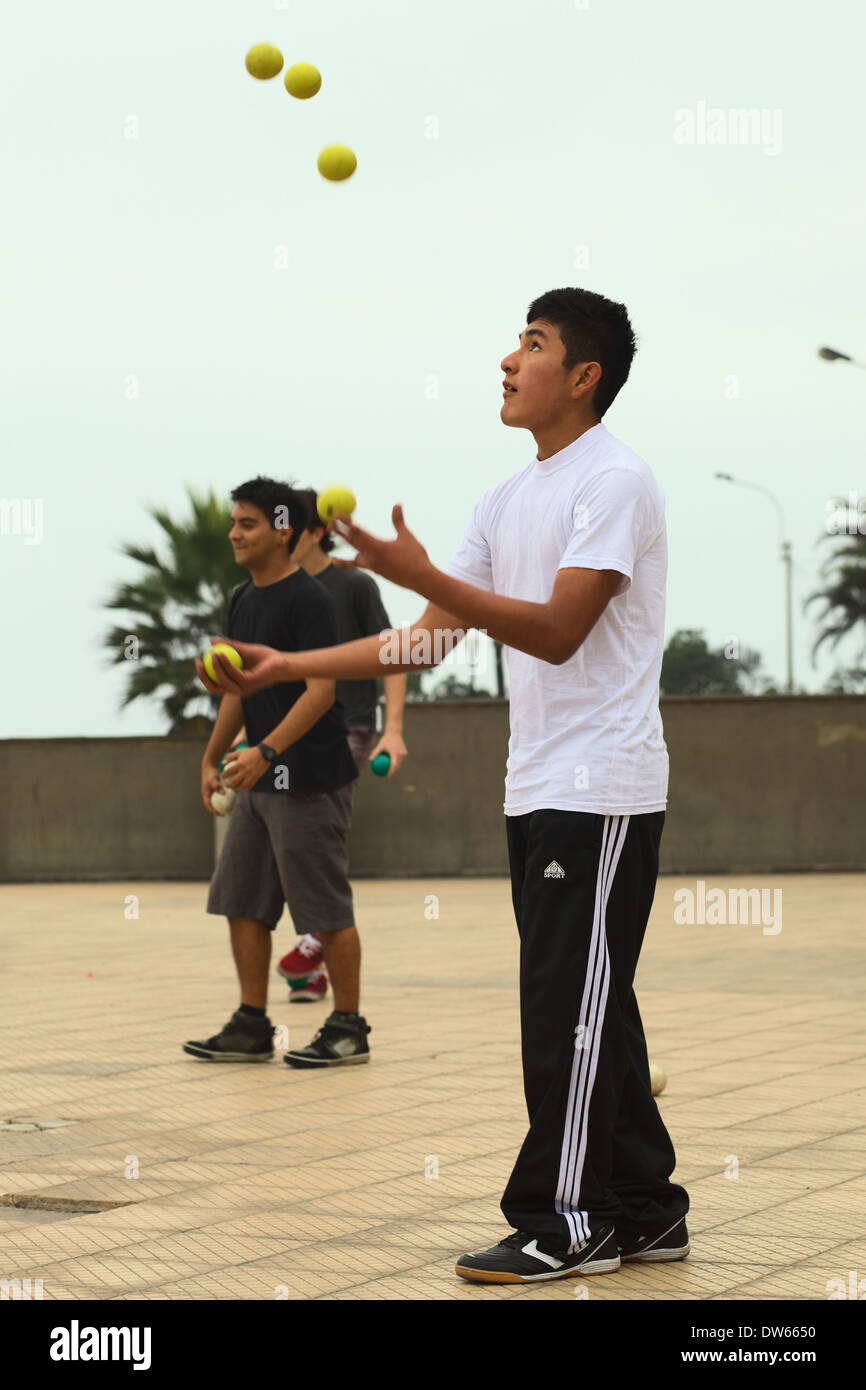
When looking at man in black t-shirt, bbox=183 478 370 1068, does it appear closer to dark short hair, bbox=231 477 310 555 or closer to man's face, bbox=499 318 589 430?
dark short hair, bbox=231 477 310 555

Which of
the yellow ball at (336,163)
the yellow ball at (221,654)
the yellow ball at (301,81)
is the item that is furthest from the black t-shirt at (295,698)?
the yellow ball at (221,654)

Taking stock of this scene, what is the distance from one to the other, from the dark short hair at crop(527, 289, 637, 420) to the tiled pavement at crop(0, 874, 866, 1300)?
1.88 m

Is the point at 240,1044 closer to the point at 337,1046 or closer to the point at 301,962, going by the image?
the point at 337,1046

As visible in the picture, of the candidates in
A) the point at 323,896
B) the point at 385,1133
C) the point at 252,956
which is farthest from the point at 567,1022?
the point at 252,956

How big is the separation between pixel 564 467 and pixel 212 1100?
282 cm

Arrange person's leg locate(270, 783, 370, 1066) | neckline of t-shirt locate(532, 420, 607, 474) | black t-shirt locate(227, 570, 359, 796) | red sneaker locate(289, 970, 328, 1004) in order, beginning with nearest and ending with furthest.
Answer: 1. neckline of t-shirt locate(532, 420, 607, 474)
2. person's leg locate(270, 783, 370, 1066)
3. black t-shirt locate(227, 570, 359, 796)
4. red sneaker locate(289, 970, 328, 1004)

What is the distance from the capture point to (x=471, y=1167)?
4863 millimetres

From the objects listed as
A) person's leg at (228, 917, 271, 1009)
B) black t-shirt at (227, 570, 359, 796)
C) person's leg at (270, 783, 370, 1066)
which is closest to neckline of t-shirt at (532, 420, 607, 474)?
black t-shirt at (227, 570, 359, 796)

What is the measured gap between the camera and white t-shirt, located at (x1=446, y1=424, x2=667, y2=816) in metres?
3.81

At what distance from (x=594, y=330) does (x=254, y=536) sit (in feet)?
9.29

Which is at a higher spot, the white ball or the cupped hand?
the cupped hand

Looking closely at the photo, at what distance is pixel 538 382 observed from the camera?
4.02 meters
